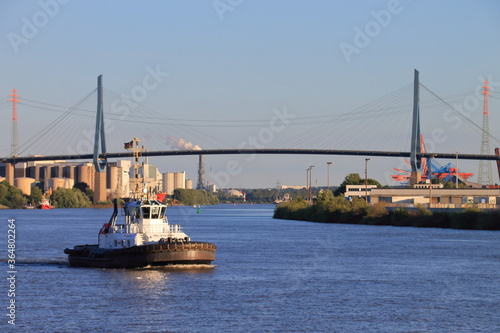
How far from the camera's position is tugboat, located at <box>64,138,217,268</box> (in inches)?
1748

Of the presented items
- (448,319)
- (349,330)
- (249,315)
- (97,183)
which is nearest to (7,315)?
(249,315)

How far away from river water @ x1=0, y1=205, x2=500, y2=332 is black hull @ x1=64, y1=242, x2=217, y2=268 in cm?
54

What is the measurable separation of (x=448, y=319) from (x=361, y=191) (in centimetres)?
12346

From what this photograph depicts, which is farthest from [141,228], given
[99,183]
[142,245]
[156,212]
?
[99,183]

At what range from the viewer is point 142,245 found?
45.0 metres

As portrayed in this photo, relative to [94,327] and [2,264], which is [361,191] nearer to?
[2,264]

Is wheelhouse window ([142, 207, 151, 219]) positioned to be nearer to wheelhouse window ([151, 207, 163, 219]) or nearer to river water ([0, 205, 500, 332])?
wheelhouse window ([151, 207, 163, 219])

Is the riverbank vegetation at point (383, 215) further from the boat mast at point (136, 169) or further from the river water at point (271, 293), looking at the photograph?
the boat mast at point (136, 169)

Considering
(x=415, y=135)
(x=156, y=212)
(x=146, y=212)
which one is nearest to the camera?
(x=146, y=212)

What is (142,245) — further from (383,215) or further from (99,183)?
(99,183)

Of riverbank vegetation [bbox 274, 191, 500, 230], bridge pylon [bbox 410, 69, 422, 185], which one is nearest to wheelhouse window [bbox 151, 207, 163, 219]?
riverbank vegetation [bbox 274, 191, 500, 230]

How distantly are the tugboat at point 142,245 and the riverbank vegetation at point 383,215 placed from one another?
50.5 meters

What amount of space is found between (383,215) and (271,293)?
231 ft

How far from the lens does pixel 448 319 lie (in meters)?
31.6
